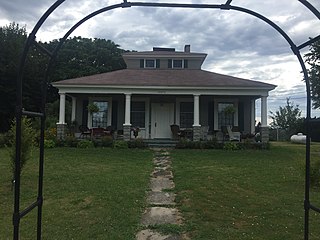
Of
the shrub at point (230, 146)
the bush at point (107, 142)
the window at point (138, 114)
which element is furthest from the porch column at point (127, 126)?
the shrub at point (230, 146)

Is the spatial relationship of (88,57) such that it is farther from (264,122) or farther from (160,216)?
(160,216)

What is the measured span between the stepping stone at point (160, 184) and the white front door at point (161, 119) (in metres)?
9.50

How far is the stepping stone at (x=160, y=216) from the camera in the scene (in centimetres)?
536

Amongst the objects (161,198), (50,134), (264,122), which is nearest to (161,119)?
(264,122)

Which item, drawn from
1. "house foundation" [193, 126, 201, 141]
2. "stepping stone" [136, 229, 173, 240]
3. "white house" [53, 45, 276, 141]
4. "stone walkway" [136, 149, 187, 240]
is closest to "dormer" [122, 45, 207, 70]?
"white house" [53, 45, 276, 141]

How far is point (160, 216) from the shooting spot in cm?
568

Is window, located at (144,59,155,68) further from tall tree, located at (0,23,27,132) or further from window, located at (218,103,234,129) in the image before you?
tall tree, located at (0,23,27,132)

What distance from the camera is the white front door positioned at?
18.5 metres

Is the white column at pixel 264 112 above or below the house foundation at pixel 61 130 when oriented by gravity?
above

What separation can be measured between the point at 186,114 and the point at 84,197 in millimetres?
12159

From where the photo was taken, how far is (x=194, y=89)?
17.2 m

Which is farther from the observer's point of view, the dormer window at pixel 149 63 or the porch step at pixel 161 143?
the dormer window at pixel 149 63

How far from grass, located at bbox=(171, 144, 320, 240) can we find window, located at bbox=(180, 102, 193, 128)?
242 inches

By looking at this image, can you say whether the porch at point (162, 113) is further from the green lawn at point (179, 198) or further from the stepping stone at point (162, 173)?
the stepping stone at point (162, 173)
